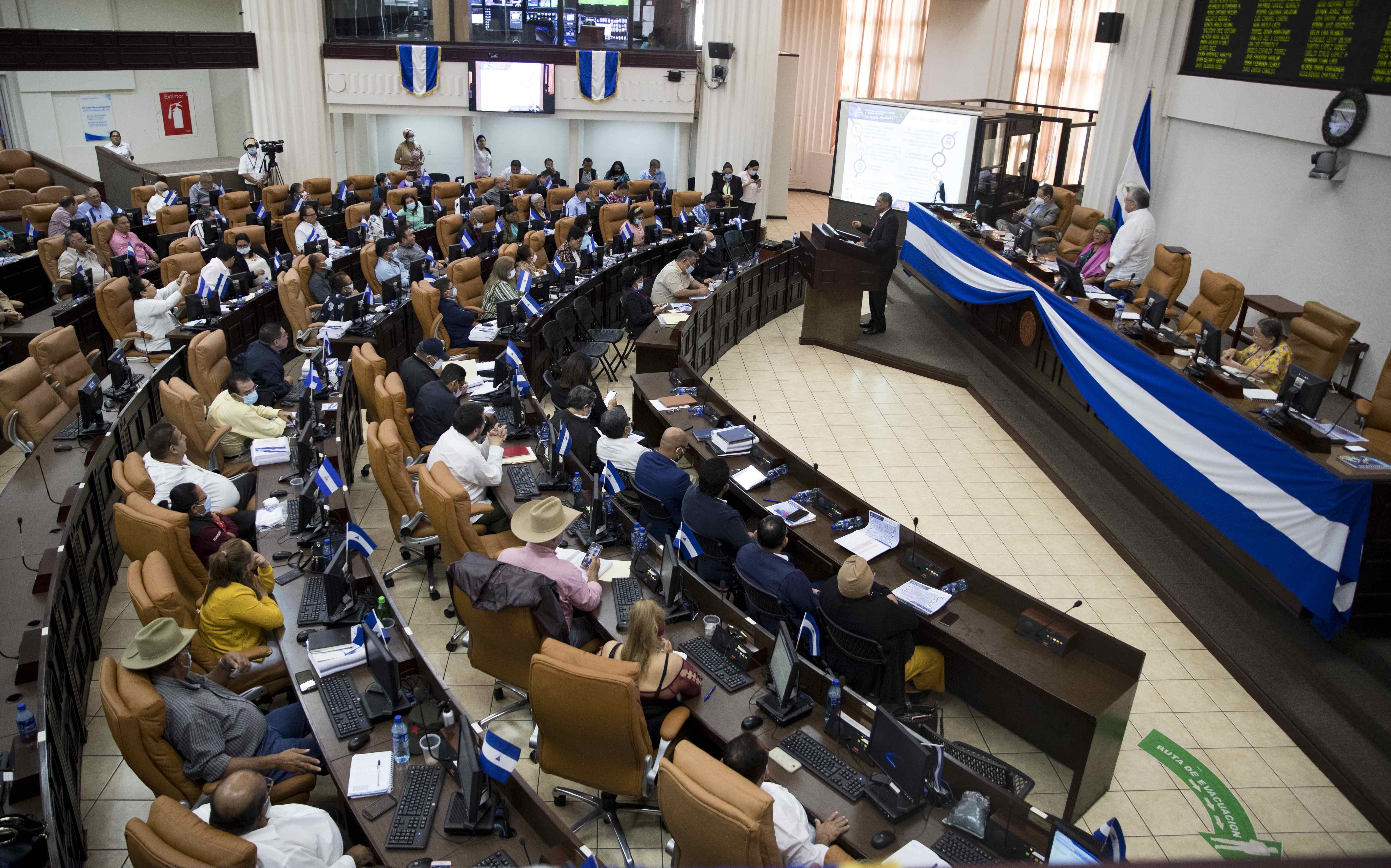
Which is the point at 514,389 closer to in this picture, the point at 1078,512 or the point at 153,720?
the point at 153,720

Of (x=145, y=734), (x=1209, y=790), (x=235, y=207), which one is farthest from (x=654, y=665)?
(x=235, y=207)

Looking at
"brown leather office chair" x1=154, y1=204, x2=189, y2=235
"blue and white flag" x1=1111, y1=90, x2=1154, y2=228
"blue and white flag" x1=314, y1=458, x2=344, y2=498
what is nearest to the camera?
"blue and white flag" x1=314, y1=458, x2=344, y2=498

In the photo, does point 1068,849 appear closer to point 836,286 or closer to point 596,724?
point 596,724

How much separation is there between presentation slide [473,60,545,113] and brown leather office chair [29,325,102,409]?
38.2 feet

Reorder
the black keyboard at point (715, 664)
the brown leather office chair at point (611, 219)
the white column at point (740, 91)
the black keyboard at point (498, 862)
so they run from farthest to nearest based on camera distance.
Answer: the white column at point (740, 91)
the brown leather office chair at point (611, 219)
the black keyboard at point (715, 664)
the black keyboard at point (498, 862)

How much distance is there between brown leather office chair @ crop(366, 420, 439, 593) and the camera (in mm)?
6543

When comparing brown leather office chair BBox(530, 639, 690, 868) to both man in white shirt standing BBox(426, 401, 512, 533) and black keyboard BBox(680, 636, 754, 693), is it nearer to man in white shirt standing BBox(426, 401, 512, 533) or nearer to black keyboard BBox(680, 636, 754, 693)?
black keyboard BBox(680, 636, 754, 693)

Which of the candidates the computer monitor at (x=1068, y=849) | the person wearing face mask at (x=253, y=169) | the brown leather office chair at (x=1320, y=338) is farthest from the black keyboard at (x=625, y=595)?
the person wearing face mask at (x=253, y=169)

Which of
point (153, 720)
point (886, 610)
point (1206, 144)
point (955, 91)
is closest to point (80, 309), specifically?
point (153, 720)

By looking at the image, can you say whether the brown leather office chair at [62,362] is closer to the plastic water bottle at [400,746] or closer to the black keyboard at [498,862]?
the plastic water bottle at [400,746]

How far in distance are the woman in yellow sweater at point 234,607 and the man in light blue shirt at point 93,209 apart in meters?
10.6

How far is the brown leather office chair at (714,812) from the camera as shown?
3422 mm

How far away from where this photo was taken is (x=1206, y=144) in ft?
40.7

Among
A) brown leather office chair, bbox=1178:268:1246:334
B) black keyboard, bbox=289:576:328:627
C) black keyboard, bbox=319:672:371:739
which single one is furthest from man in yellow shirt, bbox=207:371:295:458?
brown leather office chair, bbox=1178:268:1246:334
